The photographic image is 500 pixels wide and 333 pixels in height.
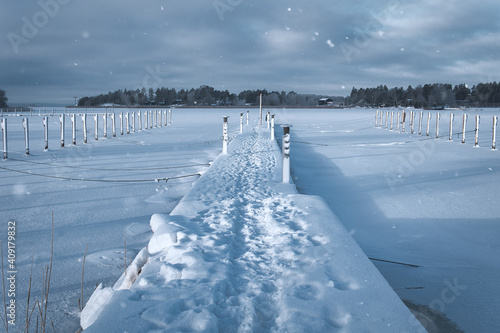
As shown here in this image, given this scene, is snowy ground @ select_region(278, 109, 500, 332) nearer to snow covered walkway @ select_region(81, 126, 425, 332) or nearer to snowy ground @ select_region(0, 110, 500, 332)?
snowy ground @ select_region(0, 110, 500, 332)

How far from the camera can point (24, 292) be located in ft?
10.5

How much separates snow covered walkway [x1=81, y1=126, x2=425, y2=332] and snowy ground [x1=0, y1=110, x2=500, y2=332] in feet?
1.72

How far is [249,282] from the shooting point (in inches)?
120

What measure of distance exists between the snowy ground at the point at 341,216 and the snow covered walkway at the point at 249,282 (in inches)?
20.6

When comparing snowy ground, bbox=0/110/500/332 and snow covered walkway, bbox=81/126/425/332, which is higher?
snow covered walkway, bbox=81/126/425/332

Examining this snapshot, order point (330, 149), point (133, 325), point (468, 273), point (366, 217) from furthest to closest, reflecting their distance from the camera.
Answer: point (330, 149)
point (366, 217)
point (468, 273)
point (133, 325)

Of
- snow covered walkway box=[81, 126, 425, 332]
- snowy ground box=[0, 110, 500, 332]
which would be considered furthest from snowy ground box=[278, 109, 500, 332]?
snow covered walkway box=[81, 126, 425, 332]

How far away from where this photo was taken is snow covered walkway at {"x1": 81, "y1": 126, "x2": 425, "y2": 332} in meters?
2.44

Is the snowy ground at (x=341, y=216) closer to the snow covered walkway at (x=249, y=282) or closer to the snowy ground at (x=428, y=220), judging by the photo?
the snowy ground at (x=428, y=220)

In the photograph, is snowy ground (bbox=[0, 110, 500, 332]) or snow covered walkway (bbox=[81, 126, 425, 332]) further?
snowy ground (bbox=[0, 110, 500, 332])

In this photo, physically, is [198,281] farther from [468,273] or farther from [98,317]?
[468,273]

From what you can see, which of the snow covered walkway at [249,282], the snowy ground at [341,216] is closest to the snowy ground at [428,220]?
the snowy ground at [341,216]

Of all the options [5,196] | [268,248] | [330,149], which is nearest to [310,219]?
[268,248]

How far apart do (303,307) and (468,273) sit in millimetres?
2388
